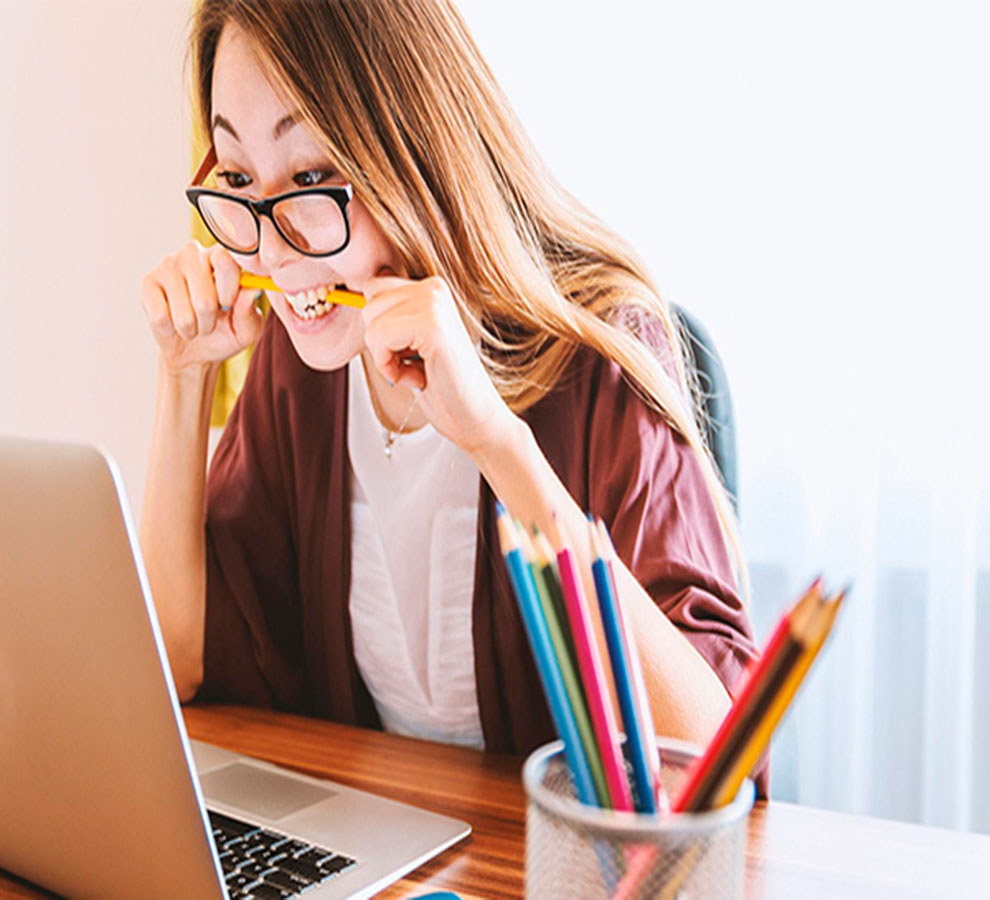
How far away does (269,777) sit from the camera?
2.68ft

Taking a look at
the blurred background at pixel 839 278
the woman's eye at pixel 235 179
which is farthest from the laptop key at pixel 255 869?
the blurred background at pixel 839 278

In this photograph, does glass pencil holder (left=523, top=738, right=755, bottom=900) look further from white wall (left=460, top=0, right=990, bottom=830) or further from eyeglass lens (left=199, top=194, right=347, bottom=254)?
white wall (left=460, top=0, right=990, bottom=830)

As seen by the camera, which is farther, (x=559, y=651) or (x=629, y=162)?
(x=629, y=162)

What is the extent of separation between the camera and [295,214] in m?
0.95

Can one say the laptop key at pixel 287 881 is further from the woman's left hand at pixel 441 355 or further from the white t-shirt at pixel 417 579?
the white t-shirt at pixel 417 579

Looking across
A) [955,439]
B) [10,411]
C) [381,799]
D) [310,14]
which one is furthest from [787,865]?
[10,411]

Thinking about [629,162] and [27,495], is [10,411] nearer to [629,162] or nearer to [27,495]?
[629,162]

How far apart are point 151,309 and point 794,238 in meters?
1.04

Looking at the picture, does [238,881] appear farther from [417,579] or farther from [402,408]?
[402,408]

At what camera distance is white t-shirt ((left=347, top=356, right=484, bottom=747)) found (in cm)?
113

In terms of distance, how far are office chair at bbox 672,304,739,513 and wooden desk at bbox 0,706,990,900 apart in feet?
1.23

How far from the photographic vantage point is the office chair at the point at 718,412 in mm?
1063

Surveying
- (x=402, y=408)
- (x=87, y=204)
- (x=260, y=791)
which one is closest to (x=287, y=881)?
(x=260, y=791)

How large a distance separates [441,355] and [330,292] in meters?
0.24
